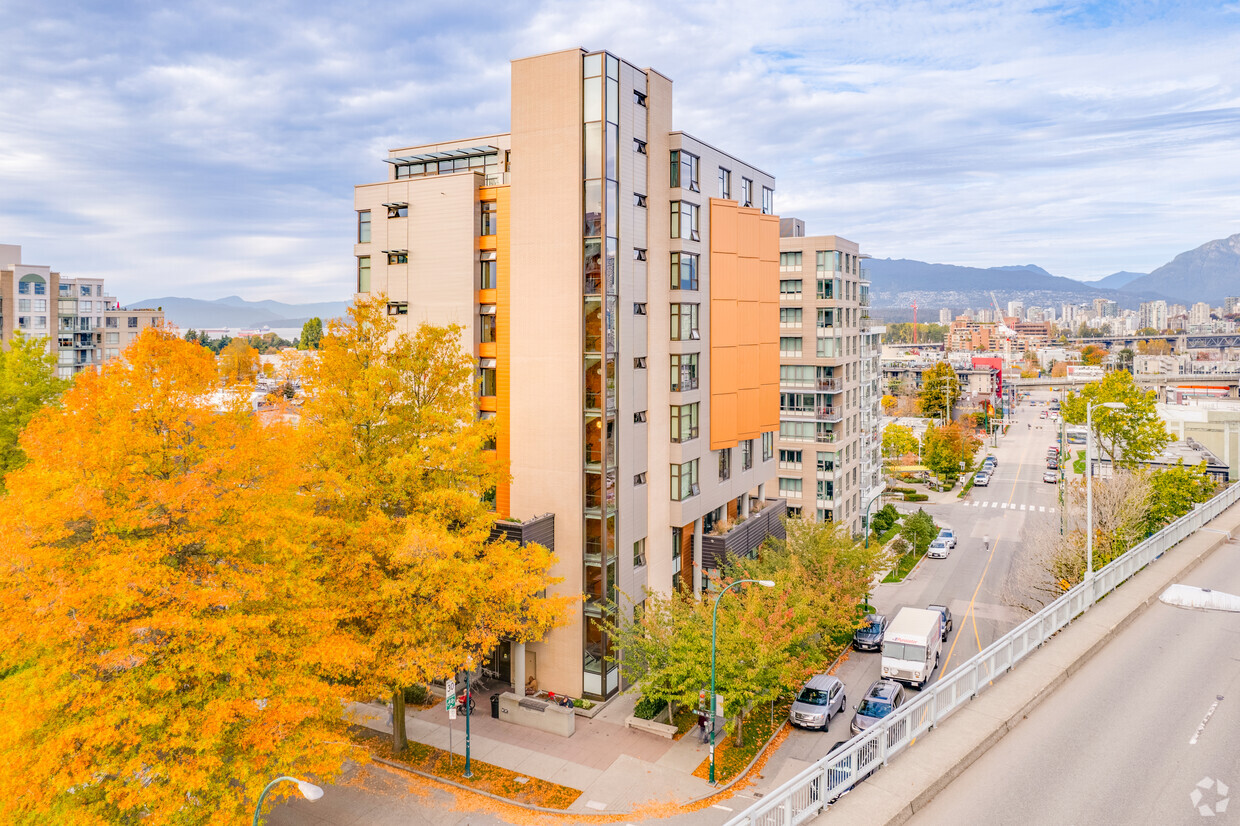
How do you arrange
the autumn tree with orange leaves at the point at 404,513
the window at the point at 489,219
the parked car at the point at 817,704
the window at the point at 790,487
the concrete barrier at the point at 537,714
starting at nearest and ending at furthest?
1. the autumn tree with orange leaves at the point at 404,513
2. the concrete barrier at the point at 537,714
3. the parked car at the point at 817,704
4. the window at the point at 489,219
5. the window at the point at 790,487

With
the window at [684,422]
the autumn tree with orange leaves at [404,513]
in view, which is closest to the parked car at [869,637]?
the window at [684,422]

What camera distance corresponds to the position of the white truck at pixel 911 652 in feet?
114

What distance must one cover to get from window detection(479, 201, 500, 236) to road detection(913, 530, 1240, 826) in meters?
27.3

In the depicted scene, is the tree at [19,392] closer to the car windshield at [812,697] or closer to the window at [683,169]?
the window at [683,169]

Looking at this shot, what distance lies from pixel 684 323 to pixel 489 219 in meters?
10.0

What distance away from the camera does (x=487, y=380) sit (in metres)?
34.5

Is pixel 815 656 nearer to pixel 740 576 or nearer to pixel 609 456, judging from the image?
pixel 740 576

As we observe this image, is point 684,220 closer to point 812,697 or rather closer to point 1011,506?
point 812,697

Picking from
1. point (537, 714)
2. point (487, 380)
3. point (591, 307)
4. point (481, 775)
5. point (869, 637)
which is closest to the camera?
point (481, 775)

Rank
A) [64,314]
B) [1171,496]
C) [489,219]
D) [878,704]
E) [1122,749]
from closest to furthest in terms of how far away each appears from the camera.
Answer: [1122,749], [878,704], [489,219], [1171,496], [64,314]

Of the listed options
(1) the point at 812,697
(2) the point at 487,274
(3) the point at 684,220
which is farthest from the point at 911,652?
(2) the point at 487,274

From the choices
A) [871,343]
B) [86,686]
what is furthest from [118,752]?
[871,343]

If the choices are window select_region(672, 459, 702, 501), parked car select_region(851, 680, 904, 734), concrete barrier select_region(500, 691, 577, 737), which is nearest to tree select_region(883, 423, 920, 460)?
window select_region(672, 459, 702, 501)

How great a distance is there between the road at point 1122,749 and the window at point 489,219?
2729cm
